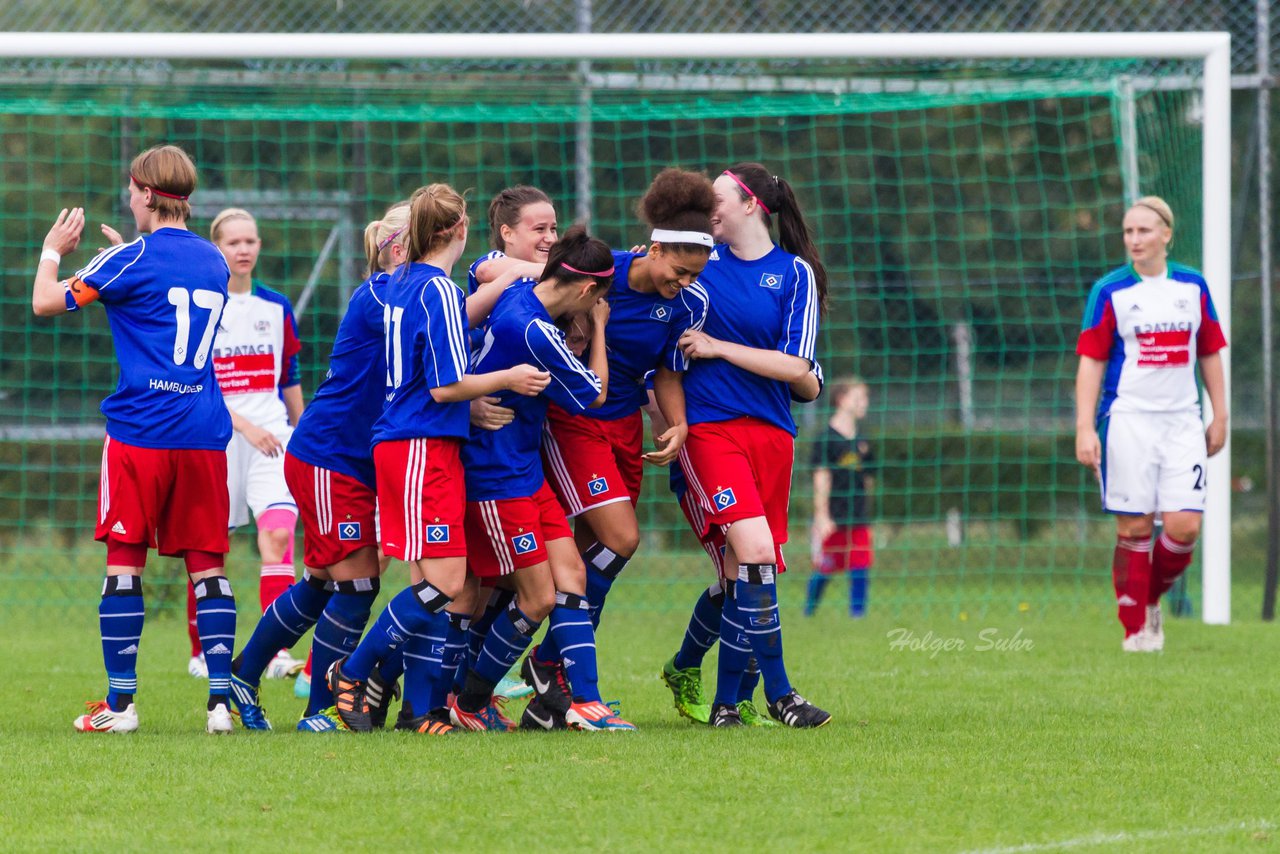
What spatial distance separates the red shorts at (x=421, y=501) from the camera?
5297mm

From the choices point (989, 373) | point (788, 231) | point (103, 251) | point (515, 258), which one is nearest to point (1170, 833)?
point (788, 231)

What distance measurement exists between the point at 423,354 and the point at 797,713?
6.12 ft

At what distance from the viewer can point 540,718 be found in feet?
18.9

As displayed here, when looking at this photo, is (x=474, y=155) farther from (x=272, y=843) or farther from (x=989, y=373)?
(x=272, y=843)

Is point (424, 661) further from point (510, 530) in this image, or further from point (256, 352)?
point (256, 352)

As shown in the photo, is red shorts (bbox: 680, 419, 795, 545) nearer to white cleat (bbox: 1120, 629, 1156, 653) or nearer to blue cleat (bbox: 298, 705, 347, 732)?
blue cleat (bbox: 298, 705, 347, 732)

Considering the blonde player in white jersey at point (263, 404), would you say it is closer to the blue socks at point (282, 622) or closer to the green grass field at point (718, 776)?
the green grass field at point (718, 776)

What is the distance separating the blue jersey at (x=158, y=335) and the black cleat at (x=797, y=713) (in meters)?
2.21

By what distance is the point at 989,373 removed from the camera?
611 inches

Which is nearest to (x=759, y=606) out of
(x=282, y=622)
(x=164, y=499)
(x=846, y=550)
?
(x=282, y=622)

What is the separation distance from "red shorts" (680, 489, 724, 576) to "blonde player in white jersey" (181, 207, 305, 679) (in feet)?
8.38

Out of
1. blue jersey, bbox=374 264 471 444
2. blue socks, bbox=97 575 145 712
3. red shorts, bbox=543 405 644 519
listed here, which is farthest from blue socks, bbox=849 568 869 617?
blue socks, bbox=97 575 145 712

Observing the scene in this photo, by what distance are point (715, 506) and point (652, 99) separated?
770cm

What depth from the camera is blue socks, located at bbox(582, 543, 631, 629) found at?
19.6 feet
